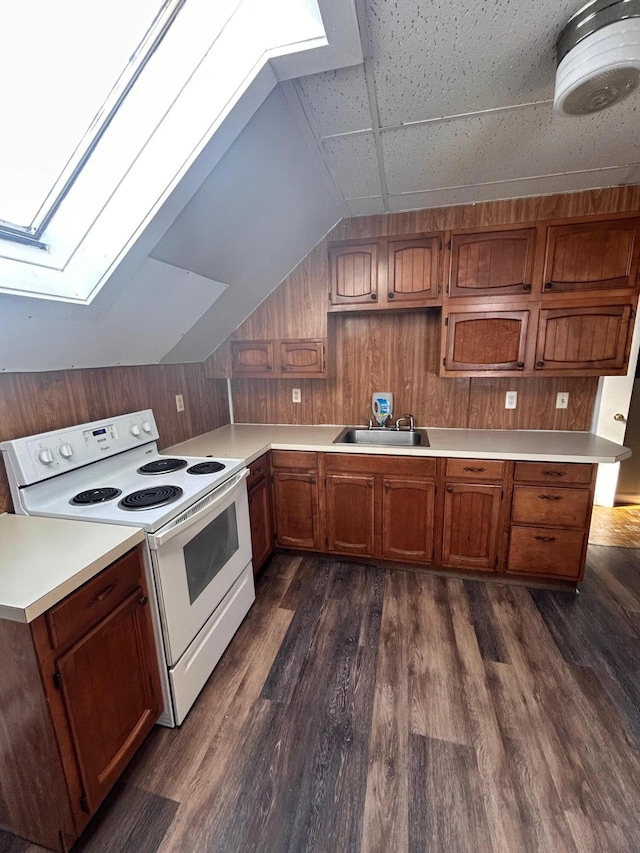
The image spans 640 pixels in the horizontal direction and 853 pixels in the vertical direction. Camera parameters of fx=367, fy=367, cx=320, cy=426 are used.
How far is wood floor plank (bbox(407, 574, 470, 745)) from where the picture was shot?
56.4 inches

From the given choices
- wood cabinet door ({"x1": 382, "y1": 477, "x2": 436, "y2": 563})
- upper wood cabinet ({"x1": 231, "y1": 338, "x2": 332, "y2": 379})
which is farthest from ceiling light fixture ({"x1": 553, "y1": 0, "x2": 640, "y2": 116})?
wood cabinet door ({"x1": 382, "y1": 477, "x2": 436, "y2": 563})

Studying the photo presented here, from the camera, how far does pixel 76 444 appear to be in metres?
1.60

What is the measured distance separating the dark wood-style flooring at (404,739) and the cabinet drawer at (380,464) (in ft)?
2.47

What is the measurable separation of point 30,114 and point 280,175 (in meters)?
0.91

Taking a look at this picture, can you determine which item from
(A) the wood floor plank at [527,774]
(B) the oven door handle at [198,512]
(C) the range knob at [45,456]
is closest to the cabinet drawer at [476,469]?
(A) the wood floor plank at [527,774]

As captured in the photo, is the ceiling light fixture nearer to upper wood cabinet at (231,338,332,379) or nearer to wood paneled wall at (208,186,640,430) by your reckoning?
wood paneled wall at (208,186,640,430)

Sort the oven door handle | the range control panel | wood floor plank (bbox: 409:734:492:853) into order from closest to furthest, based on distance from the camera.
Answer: wood floor plank (bbox: 409:734:492:853)
the oven door handle
the range control panel

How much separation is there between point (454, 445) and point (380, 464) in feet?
1.50

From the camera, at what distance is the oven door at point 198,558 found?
134 cm

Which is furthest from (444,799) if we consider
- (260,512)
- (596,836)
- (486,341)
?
(486,341)

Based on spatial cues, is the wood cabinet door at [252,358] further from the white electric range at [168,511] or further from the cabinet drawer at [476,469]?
the cabinet drawer at [476,469]

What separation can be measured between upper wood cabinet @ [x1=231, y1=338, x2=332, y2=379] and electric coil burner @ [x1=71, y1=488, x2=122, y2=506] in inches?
50.6

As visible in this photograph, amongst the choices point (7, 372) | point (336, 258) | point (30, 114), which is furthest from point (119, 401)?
point (336, 258)

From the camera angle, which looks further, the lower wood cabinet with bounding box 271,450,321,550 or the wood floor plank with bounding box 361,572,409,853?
the lower wood cabinet with bounding box 271,450,321,550
